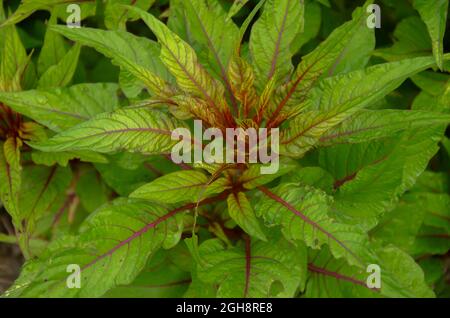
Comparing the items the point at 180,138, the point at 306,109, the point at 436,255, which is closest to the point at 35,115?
the point at 180,138

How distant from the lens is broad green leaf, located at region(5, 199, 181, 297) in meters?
0.87

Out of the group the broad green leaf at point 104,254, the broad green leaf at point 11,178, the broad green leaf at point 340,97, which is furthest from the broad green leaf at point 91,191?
the broad green leaf at point 340,97

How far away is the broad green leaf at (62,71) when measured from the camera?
114 centimetres

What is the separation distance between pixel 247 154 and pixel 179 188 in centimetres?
14

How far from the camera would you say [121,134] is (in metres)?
0.87

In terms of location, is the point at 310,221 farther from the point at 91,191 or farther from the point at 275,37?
the point at 91,191

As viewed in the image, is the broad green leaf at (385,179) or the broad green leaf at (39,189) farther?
the broad green leaf at (39,189)

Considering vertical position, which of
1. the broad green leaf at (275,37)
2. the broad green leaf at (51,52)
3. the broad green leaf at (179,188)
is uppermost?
the broad green leaf at (51,52)

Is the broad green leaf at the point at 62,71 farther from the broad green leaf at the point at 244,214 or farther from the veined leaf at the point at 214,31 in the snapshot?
the broad green leaf at the point at 244,214

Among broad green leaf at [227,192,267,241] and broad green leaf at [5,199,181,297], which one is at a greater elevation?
broad green leaf at [227,192,267,241]

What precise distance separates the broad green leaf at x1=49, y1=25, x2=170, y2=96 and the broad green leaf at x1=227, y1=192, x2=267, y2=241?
0.78 feet

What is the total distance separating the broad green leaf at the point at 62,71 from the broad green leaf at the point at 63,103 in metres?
0.10

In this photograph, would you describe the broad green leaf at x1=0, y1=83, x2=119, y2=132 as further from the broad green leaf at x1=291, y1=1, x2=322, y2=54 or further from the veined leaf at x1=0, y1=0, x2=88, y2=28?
the broad green leaf at x1=291, y1=1, x2=322, y2=54

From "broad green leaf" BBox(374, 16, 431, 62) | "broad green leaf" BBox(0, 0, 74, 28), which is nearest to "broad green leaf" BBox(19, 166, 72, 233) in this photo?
"broad green leaf" BBox(0, 0, 74, 28)
